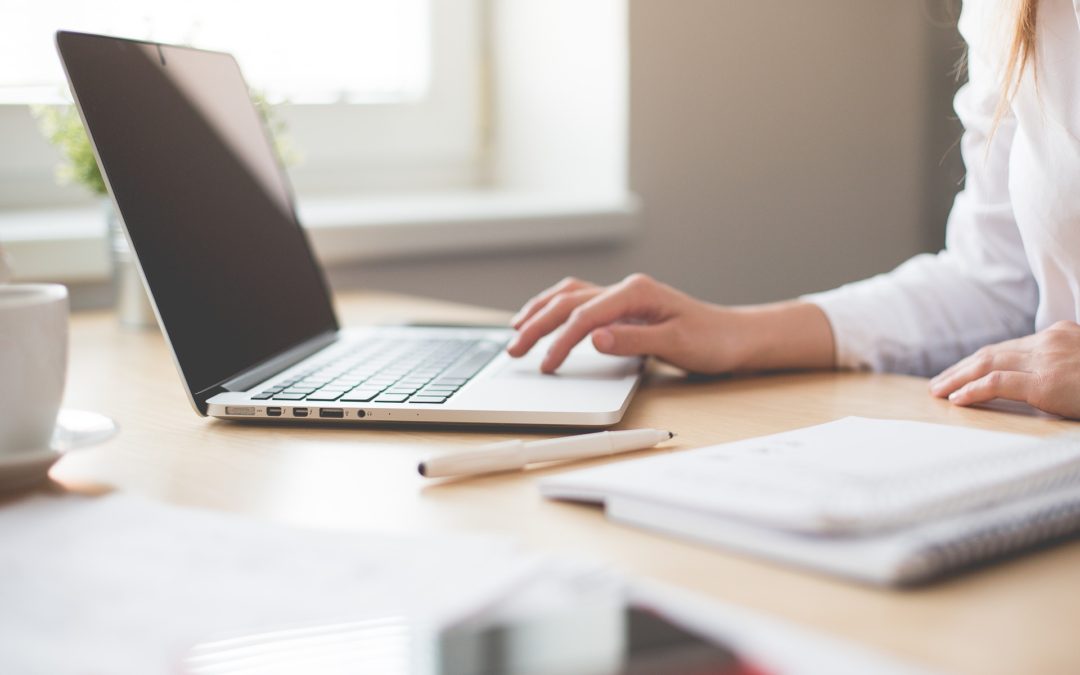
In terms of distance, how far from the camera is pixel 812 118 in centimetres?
187

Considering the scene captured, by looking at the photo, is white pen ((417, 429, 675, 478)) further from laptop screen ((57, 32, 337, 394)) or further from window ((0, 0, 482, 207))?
window ((0, 0, 482, 207))

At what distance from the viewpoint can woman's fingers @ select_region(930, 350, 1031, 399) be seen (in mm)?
753

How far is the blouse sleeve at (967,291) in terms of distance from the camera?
938 millimetres

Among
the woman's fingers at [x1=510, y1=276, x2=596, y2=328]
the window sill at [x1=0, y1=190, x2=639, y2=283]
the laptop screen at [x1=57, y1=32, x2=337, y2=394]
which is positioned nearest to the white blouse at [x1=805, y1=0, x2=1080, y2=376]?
the woman's fingers at [x1=510, y1=276, x2=596, y2=328]

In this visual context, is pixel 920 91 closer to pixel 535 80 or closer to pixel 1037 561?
pixel 535 80

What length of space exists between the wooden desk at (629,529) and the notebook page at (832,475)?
2cm

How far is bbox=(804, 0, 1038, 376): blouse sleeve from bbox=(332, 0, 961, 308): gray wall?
75 cm

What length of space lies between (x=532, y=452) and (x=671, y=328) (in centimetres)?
29

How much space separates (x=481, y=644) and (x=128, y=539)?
0.66 feet

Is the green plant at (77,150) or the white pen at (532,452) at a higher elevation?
the green plant at (77,150)

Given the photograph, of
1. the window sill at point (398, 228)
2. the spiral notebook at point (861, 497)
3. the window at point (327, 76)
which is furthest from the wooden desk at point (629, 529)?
the window at point (327, 76)

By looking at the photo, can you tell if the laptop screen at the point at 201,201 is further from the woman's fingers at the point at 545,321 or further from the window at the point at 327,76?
the window at the point at 327,76

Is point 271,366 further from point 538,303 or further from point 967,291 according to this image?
point 967,291

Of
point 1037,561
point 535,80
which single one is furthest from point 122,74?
point 535,80
